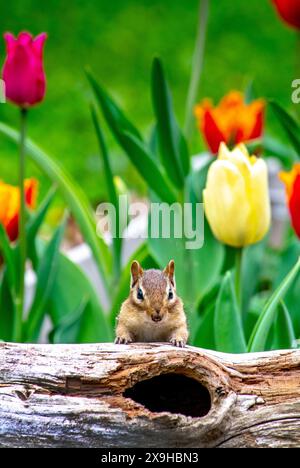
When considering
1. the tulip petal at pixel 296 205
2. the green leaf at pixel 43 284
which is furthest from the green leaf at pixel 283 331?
the green leaf at pixel 43 284

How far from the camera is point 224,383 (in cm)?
200

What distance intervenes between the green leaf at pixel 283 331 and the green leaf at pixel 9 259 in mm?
667

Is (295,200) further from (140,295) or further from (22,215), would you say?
(22,215)

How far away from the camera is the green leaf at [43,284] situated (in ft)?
9.26

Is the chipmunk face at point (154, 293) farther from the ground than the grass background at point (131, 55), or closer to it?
closer to it

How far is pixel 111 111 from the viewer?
2.84 metres

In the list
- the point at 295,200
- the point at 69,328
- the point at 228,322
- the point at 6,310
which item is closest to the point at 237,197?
the point at 295,200

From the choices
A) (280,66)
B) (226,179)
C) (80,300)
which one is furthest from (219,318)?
(280,66)

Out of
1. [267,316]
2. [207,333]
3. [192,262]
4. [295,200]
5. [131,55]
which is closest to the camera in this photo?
[267,316]

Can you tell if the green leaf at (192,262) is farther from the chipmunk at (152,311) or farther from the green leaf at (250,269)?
the chipmunk at (152,311)

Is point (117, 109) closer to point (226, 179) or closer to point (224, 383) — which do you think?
point (226, 179)

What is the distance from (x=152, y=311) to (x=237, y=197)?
44 centimetres

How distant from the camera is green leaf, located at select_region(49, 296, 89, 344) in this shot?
2.77 metres
